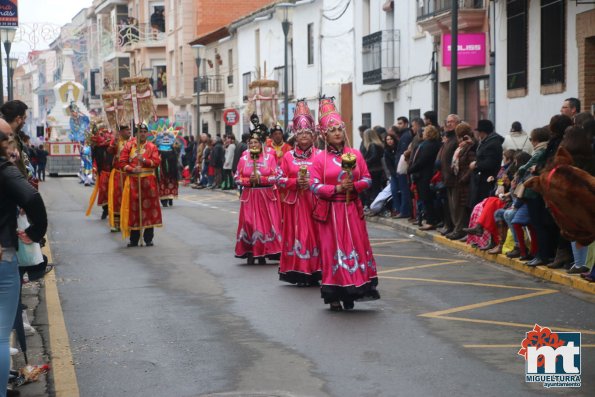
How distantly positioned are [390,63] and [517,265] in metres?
18.3

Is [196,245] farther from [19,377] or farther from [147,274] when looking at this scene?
[19,377]

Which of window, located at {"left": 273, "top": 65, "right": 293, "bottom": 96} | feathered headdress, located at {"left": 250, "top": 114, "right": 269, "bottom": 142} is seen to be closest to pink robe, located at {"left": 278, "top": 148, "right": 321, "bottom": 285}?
feathered headdress, located at {"left": 250, "top": 114, "right": 269, "bottom": 142}

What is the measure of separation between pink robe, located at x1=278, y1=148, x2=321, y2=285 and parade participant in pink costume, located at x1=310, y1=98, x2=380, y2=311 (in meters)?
1.47

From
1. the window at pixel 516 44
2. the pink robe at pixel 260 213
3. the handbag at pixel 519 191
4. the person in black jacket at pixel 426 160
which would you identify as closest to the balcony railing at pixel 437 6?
the window at pixel 516 44

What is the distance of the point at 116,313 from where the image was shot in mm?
11164

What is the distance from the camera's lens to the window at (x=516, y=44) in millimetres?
22812

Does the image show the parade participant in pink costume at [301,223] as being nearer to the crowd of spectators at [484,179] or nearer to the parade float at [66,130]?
the crowd of spectators at [484,179]

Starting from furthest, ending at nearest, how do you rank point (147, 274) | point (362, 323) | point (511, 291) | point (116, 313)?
point (147, 274), point (511, 291), point (116, 313), point (362, 323)

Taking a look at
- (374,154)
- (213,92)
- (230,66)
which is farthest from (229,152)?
(213,92)

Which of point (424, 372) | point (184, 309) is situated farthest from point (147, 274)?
point (424, 372)

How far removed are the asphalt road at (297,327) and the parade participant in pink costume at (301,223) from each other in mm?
268

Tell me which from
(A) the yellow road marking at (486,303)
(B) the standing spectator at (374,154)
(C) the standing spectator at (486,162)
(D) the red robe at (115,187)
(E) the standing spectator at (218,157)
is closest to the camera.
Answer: (A) the yellow road marking at (486,303)

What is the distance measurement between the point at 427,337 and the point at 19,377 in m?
3.32

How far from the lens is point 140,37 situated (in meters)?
69.1
